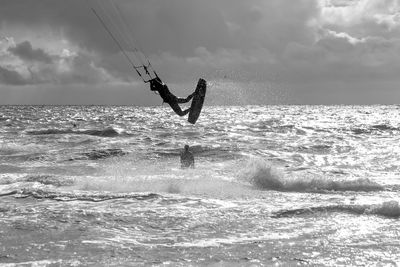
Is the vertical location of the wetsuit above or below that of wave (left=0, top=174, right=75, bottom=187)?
above

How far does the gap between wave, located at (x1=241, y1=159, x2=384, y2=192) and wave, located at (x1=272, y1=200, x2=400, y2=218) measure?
11.1ft

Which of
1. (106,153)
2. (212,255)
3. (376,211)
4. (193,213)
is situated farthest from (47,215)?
(106,153)

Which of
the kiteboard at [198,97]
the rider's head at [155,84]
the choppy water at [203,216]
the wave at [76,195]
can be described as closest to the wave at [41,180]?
the choppy water at [203,216]

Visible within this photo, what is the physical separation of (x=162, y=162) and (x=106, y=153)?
5148mm

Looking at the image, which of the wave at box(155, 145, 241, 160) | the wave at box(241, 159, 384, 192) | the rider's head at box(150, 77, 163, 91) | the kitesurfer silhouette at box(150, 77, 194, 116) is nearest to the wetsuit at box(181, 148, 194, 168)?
the wave at box(155, 145, 241, 160)

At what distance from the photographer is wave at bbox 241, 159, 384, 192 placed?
16.0 meters

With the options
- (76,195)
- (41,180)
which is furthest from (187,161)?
(76,195)

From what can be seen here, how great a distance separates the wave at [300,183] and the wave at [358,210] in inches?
133

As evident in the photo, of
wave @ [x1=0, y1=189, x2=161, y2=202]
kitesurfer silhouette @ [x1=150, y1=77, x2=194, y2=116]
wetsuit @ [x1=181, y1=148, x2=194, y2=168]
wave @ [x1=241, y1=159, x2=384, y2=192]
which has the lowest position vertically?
wave @ [x1=0, y1=189, x2=161, y2=202]

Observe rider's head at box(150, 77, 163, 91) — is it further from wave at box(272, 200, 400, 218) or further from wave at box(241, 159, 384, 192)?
A: wave at box(272, 200, 400, 218)

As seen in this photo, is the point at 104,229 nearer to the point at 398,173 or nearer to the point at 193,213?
the point at 193,213

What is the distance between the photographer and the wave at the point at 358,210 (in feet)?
38.6

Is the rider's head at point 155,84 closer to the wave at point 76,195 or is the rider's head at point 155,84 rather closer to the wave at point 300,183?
the wave at point 300,183

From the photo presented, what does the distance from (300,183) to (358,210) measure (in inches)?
184
